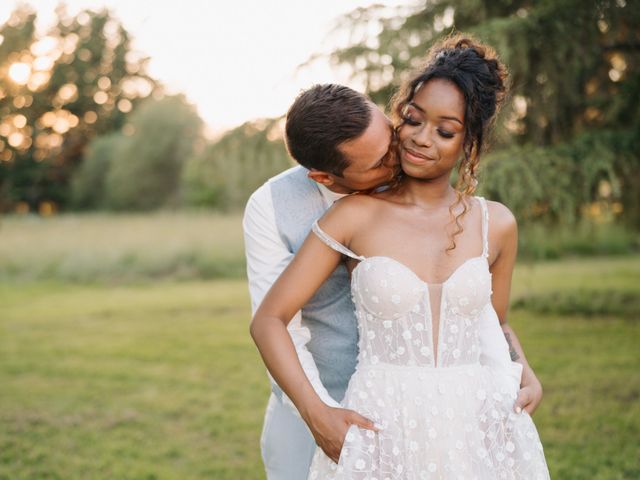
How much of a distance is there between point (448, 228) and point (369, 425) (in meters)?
0.63

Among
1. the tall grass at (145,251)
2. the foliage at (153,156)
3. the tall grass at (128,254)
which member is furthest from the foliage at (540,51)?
the foliage at (153,156)

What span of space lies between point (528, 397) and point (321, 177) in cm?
93

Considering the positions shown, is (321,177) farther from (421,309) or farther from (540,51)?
(540,51)

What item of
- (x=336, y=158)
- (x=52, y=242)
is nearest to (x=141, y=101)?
(x=52, y=242)

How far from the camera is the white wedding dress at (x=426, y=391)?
7.16 feet

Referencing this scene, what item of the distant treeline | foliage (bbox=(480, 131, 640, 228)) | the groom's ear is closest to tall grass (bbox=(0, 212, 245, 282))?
the distant treeline

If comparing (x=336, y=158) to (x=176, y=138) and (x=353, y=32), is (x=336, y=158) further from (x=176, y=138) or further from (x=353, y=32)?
→ (x=176, y=138)

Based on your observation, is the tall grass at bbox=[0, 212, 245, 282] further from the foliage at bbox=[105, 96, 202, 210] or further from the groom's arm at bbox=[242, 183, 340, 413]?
the foliage at bbox=[105, 96, 202, 210]

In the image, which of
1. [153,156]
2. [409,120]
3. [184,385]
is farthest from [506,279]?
[153,156]

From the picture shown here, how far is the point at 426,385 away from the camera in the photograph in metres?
2.23

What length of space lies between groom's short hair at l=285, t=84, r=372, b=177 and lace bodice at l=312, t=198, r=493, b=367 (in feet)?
0.71

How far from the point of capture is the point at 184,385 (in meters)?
7.40

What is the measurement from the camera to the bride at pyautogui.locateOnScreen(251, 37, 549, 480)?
2.17 meters

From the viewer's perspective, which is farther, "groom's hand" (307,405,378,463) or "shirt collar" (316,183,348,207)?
"shirt collar" (316,183,348,207)
